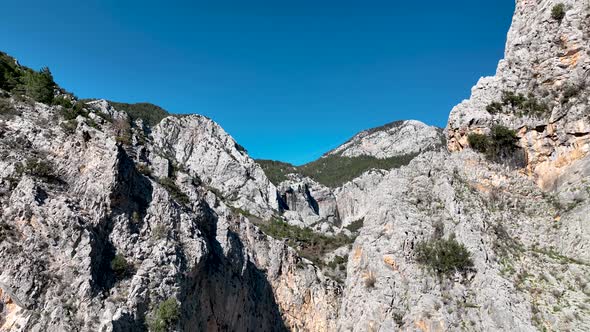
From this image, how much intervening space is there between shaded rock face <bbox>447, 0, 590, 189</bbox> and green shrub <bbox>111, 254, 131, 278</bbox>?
3022 cm

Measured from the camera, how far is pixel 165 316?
86.0 ft

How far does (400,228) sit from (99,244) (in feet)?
78.7

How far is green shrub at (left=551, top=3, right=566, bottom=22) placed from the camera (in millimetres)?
30938

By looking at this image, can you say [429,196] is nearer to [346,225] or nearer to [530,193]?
[530,193]

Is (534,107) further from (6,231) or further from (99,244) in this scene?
(6,231)

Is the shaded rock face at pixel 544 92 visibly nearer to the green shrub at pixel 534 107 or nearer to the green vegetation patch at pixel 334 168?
the green shrub at pixel 534 107

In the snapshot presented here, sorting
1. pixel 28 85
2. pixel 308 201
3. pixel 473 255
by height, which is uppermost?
pixel 308 201

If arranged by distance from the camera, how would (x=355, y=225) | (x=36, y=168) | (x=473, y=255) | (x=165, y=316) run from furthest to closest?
1. (x=355, y=225)
2. (x=36, y=168)
3. (x=473, y=255)
4. (x=165, y=316)

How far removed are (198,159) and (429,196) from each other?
84.1 m

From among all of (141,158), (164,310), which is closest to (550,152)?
(164,310)

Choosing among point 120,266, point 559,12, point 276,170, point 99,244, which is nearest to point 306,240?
point 120,266

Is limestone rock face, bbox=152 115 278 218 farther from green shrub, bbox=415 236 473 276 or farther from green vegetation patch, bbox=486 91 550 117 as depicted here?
green vegetation patch, bbox=486 91 550 117

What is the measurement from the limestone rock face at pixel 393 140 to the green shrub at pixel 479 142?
348 feet

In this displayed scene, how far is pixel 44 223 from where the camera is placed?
81.5 ft
